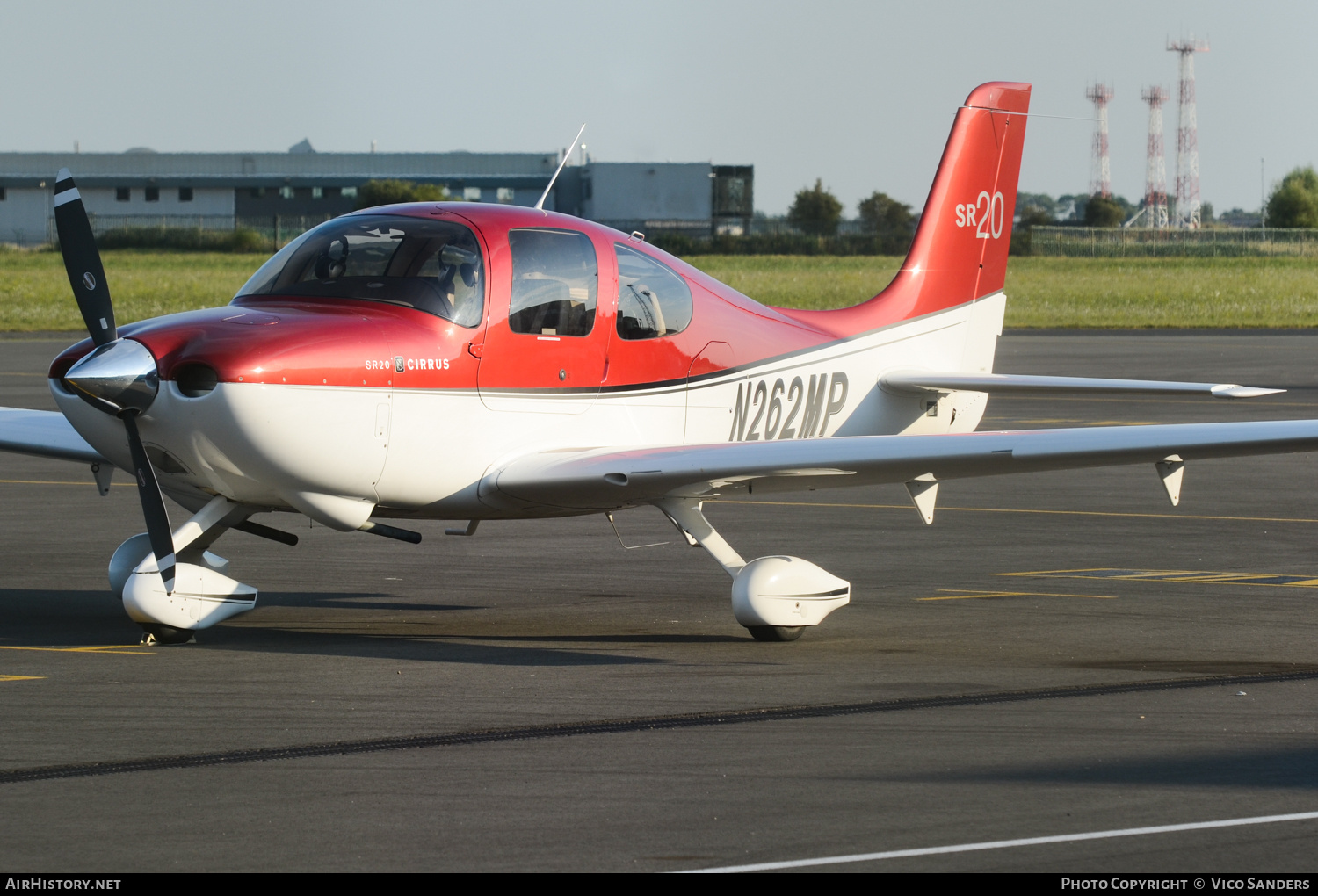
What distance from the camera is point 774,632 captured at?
9.48m

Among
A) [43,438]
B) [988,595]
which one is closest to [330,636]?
[43,438]

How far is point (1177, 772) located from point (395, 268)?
16.2 feet

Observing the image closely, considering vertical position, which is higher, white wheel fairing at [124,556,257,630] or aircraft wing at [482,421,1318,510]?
aircraft wing at [482,421,1318,510]

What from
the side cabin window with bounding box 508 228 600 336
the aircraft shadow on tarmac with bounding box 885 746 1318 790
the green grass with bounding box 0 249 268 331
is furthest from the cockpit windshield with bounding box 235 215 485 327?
the green grass with bounding box 0 249 268 331

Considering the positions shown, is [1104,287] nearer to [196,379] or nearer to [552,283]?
[552,283]

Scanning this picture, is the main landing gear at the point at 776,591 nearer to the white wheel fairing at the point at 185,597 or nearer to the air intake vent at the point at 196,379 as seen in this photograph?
the white wheel fairing at the point at 185,597

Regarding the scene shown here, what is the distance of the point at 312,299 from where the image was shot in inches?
363

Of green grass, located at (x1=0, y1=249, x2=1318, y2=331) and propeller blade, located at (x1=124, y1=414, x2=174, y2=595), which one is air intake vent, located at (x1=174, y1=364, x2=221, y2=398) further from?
green grass, located at (x1=0, y1=249, x2=1318, y2=331)

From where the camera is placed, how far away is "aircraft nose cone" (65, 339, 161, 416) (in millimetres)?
8273

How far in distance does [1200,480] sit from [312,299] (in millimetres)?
11214
